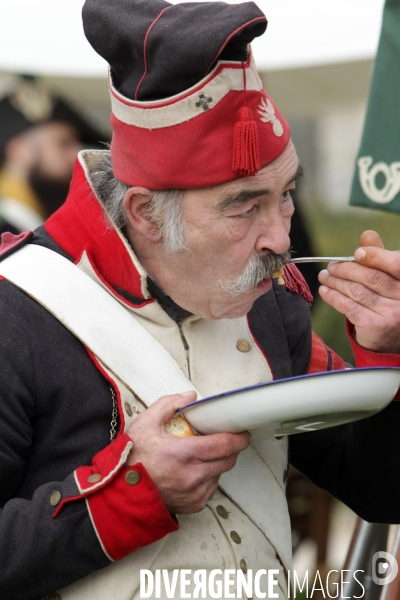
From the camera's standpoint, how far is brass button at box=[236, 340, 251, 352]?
7.11ft

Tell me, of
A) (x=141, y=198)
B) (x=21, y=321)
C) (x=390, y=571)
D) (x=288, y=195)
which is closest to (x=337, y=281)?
(x=288, y=195)

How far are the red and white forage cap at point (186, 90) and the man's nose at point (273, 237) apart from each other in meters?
0.15

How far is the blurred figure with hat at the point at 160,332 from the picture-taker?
1.76 meters

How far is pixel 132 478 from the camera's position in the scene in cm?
174

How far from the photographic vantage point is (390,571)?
254 centimetres

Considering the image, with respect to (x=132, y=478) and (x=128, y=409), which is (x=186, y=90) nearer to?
(x=128, y=409)

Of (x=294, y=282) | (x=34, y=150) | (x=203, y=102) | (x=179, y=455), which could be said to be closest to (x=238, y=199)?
(x=203, y=102)

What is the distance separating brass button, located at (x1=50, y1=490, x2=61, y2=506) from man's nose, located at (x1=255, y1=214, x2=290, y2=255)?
0.76m

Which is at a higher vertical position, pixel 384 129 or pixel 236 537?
pixel 384 129

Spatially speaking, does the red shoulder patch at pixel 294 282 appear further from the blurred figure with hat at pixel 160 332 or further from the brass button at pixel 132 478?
the brass button at pixel 132 478

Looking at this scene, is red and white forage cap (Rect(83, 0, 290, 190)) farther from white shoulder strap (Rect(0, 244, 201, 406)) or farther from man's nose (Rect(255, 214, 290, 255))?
white shoulder strap (Rect(0, 244, 201, 406))

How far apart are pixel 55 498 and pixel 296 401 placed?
0.57 m

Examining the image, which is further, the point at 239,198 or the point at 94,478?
the point at 239,198

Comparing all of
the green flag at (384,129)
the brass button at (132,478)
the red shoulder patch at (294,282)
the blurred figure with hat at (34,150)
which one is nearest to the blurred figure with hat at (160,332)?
the brass button at (132,478)
